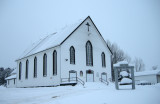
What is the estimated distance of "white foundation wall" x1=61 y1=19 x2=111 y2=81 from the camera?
28.9 meters

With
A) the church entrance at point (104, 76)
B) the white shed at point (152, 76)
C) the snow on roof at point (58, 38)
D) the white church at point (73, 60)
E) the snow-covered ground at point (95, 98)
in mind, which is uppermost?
Answer: the snow on roof at point (58, 38)

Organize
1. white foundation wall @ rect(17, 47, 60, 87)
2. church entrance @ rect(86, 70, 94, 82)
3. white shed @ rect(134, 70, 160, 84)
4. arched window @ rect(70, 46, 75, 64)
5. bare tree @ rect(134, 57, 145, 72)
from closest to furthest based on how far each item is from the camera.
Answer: white foundation wall @ rect(17, 47, 60, 87)
arched window @ rect(70, 46, 75, 64)
church entrance @ rect(86, 70, 94, 82)
white shed @ rect(134, 70, 160, 84)
bare tree @ rect(134, 57, 145, 72)

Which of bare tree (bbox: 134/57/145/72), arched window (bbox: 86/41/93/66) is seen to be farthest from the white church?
bare tree (bbox: 134/57/145/72)

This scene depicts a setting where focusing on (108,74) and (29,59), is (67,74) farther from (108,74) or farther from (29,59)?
(29,59)

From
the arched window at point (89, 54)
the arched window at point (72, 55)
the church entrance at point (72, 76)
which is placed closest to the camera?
the church entrance at point (72, 76)

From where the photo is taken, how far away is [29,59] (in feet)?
130

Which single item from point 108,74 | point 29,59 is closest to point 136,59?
point 108,74

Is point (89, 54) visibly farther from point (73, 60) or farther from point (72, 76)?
point (72, 76)

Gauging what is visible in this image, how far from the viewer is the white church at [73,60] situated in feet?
94.5

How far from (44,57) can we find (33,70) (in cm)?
540

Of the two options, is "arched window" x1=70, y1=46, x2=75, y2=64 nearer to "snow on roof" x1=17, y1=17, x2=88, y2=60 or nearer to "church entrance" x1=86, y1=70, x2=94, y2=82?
"snow on roof" x1=17, y1=17, x2=88, y2=60

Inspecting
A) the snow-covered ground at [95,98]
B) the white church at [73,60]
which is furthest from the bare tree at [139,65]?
the snow-covered ground at [95,98]

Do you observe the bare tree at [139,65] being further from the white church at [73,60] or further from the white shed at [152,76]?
the white church at [73,60]

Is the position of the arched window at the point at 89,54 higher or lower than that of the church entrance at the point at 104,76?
higher
